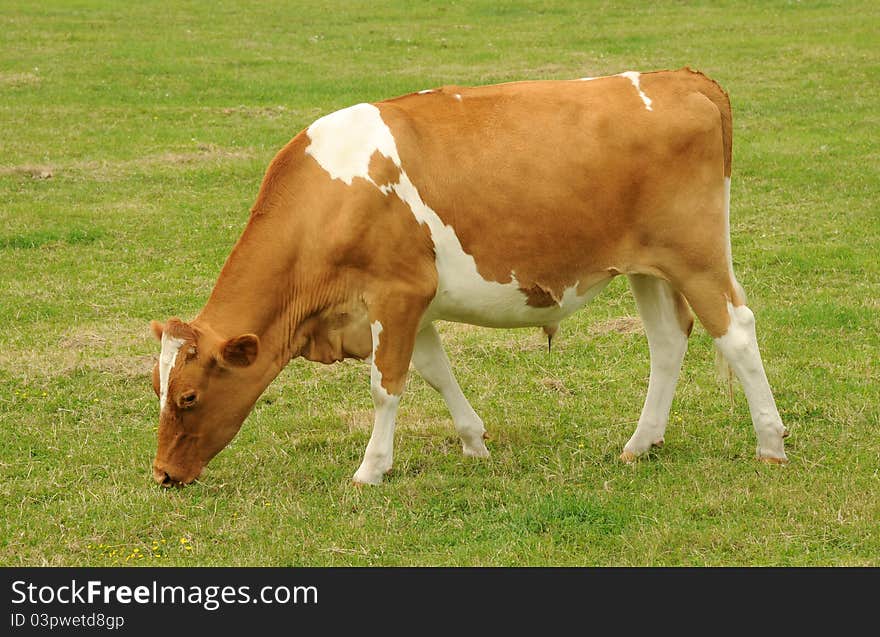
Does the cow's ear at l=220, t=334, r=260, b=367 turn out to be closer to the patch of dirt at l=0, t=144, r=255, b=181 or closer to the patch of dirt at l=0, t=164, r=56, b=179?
the patch of dirt at l=0, t=144, r=255, b=181

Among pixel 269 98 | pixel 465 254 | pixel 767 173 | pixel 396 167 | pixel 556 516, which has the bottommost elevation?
pixel 269 98

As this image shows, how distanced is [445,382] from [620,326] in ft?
9.85

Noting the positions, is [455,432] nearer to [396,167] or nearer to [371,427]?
[371,427]

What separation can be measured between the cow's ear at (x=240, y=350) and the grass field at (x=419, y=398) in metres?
0.80

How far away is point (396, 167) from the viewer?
719cm

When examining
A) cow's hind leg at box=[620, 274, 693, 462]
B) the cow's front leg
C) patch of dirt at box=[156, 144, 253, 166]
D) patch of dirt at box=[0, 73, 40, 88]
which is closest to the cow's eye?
the cow's front leg

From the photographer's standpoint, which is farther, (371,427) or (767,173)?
(767,173)

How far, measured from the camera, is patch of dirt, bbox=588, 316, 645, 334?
1035 cm

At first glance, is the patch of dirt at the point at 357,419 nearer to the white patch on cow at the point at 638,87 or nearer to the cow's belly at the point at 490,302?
the cow's belly at the point at 490,302

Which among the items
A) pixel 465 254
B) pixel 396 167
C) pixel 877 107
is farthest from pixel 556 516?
pixel 877 107

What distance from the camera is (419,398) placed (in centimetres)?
915

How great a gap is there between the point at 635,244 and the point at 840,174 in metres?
9.10

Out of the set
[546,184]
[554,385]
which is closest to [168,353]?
[546,184]

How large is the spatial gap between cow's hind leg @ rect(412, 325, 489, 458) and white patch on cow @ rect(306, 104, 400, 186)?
1.20 meters
